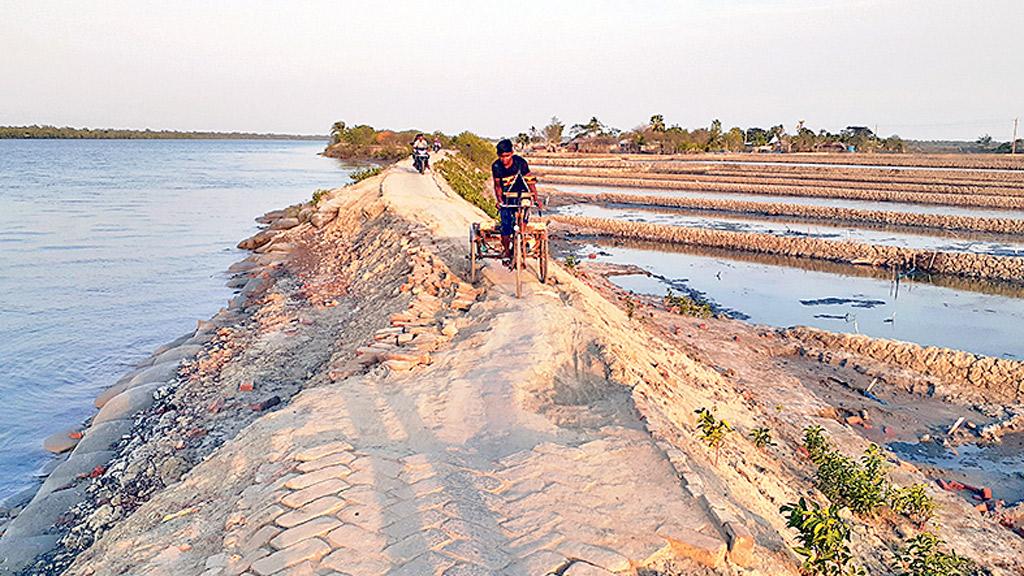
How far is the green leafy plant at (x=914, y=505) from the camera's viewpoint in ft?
19.9

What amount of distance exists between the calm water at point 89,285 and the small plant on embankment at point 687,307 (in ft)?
32.3

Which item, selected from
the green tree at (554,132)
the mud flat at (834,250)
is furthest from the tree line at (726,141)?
the mud flat at (834,250)

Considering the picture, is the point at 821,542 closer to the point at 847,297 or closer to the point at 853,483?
the point at 853,483

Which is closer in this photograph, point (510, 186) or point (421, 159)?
point (510, 186)

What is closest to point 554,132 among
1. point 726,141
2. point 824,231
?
point 726,141

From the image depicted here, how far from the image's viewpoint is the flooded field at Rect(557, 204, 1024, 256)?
2078 cm

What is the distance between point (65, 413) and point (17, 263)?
12270 millimetres

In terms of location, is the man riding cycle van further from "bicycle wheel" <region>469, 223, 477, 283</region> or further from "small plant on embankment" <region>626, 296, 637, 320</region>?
"small plant on embankment" <region>626, 296, 637, 320</region>

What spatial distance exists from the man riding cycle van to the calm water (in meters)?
6.14

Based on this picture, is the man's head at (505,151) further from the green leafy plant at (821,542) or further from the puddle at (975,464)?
the puddle at (975,464)

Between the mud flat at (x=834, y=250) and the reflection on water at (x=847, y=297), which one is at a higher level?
the mud flat at (x=834, y=250)

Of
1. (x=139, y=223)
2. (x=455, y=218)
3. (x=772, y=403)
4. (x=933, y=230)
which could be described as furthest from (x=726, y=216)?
(x=139, y=223)

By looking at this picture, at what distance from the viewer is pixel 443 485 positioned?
4207mm

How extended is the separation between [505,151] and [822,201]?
87.9ft
